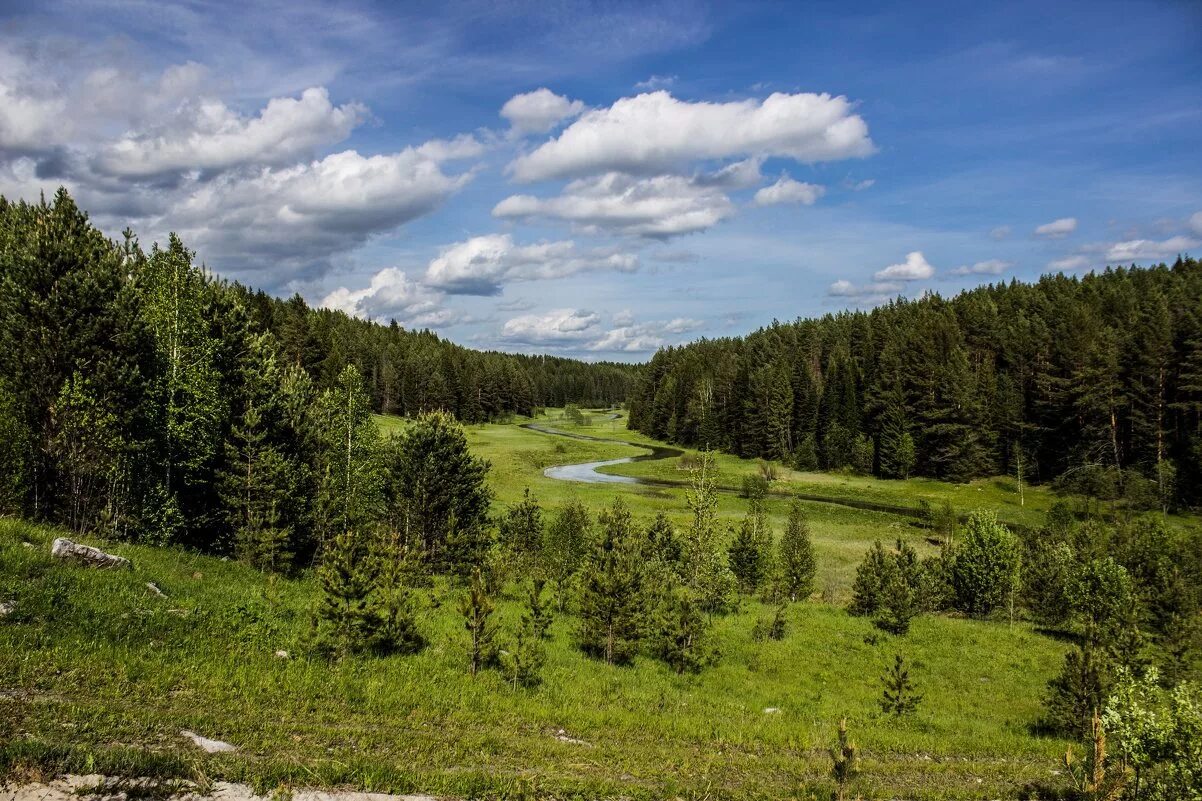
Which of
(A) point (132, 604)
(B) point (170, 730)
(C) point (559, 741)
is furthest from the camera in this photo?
(A) point (132, 604)

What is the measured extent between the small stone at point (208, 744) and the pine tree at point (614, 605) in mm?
13146

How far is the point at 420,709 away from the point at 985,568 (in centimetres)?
3547

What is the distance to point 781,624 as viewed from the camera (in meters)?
30.0

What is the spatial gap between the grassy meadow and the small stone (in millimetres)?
181

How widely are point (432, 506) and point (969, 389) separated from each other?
90.4 metres

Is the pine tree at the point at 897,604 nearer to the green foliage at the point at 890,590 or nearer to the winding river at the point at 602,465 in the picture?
the green foliage at the point at 890,590

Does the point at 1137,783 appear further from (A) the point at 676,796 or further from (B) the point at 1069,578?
(B) the point at 1069,578

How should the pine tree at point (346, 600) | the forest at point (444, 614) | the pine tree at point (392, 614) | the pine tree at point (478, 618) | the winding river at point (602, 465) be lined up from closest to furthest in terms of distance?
the forest at point (444, 614) → the pine tree at point (346, 600) → the pine tree at point (478, 618) → the pine tree at point (392, 614) → the winding river at point (602, 465)

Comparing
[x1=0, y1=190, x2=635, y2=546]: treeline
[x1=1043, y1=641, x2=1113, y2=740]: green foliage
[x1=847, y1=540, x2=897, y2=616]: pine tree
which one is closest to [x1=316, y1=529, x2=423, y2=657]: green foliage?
[x1=0, y1=190, x2=635, y2=546]: treeline

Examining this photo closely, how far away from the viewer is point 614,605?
848 inches

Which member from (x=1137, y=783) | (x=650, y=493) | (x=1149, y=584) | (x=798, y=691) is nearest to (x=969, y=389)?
(x=650, y=493)

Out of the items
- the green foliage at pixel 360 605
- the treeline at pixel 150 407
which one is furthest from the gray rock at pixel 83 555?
the treeline at pixel 150 407

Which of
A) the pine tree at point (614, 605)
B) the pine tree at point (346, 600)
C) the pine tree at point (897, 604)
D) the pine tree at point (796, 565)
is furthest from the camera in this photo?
the pine tree at point (796, 565)

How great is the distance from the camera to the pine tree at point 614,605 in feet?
70.6
